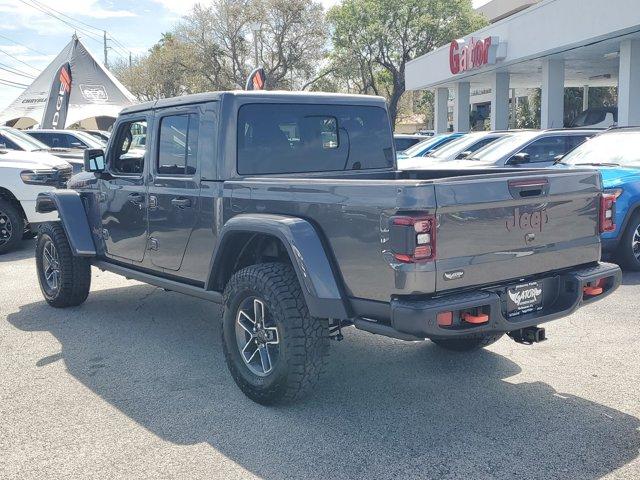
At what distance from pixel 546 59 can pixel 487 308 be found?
19541 mm

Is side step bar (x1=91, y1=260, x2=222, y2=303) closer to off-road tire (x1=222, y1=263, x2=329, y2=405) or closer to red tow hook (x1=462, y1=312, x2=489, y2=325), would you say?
off-road tire (x1=222, y1=263, x2=329, y2=405)

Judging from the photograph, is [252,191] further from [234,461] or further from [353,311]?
[234,461]

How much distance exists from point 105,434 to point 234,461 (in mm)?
864

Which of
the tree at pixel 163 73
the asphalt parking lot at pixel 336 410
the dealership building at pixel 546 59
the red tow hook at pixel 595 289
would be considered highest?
the tree at pixel 163 73

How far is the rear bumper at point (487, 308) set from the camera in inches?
139

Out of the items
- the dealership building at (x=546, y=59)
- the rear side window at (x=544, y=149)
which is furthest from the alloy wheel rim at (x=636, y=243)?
the dealership building at (x=546, y=59)

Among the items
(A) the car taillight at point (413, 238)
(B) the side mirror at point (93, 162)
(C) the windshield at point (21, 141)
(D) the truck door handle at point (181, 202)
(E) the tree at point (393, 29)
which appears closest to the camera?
(A) the car taillight at point (413, 238)

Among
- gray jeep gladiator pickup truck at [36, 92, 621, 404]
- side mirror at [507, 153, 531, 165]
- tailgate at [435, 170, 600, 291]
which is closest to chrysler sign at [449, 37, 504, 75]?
side mirror at [507, 153, 531, 165]

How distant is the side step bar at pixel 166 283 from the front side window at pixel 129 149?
85 centimetres

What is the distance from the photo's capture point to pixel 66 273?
6.68 metres

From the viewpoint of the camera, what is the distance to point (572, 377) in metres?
4.79

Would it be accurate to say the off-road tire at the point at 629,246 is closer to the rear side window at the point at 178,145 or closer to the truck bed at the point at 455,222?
the truck bed at the point at 455,222

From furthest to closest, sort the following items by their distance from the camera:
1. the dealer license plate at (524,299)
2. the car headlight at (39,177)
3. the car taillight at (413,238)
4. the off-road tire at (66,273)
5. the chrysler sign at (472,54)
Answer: the chrysler sign at (472,54) → the car headlight at (39,177) → the off-road tire at (66,273) → the dealer license plate at (524,299) → the car taillight at (413,238)

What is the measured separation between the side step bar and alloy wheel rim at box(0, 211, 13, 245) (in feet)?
15.1
